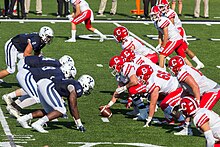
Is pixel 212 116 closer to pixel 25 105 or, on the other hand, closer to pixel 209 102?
pixel 209 102

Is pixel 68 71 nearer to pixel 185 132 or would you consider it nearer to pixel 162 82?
pixel 162 82

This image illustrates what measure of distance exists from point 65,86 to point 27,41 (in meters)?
3.35

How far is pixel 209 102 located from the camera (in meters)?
13.7

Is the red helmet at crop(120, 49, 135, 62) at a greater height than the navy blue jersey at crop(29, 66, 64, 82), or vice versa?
the red helmet at crop(120, 49, 135, 62)

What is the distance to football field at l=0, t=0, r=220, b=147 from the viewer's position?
43.2ft

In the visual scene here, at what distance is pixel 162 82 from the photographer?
47.3 feet

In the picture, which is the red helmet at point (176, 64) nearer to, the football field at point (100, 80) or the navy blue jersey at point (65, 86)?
the football field at point (100, 80)

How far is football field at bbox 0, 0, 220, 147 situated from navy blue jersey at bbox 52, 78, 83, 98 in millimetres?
662

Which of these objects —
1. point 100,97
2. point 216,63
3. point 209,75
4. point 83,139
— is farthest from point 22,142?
point 216,63

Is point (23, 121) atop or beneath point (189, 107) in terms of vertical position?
beneath

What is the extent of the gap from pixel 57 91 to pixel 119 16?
53.4 ft

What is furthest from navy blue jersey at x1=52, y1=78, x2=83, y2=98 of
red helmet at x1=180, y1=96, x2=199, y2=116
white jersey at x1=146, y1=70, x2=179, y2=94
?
red helmet at x1=180, y1=96, x2=199, y2=116

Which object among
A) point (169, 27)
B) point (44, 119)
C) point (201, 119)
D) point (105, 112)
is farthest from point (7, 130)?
point (169, 27)

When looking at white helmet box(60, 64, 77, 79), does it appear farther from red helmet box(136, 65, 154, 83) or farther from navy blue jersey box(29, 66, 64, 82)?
red helmet box(136, 65, 154, 83)
